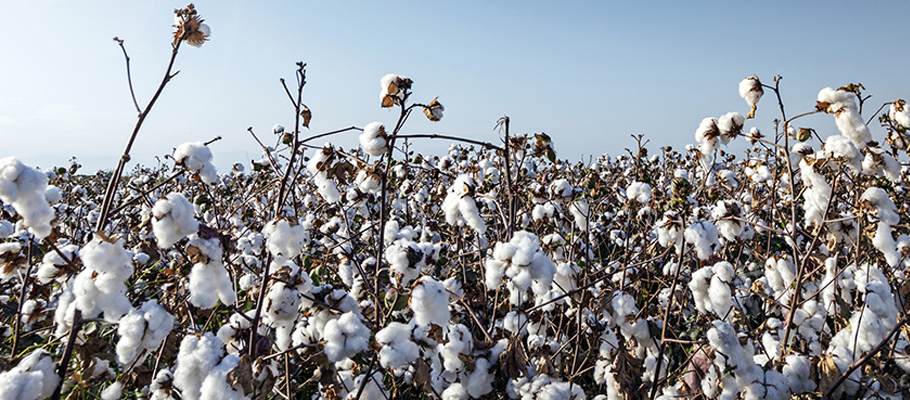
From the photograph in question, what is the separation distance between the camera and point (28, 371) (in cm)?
139

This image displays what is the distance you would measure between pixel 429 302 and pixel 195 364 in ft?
2.31

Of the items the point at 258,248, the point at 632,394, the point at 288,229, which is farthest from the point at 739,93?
the point at 258,248

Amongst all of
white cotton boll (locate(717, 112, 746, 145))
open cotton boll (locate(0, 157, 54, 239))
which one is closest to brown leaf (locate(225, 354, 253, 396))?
open cotton boll (locate(0, 157, 54, 239))

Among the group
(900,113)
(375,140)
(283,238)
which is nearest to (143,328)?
(283,238)

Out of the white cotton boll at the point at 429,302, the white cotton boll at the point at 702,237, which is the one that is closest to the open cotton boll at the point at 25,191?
the white cotton boll at the point at 429,302

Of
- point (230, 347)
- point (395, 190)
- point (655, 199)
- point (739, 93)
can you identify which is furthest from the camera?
point (395, 190)

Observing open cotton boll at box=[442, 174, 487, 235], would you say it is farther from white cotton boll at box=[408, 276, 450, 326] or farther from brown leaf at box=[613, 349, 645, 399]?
brown leaf at box=[613, 349, 645, 399]

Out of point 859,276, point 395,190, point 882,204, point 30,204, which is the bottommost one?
point 859,276

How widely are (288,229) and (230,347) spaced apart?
627 mm

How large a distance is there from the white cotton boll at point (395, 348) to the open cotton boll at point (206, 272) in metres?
0.52

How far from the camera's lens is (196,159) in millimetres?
1556

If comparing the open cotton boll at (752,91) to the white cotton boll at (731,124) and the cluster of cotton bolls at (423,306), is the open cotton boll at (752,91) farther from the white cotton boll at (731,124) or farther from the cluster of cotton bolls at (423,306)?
the white cotton boll at (731,124)

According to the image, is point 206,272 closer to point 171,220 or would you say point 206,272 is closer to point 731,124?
point 171,220

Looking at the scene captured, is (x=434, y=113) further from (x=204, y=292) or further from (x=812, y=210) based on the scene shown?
(x=812, y=210)
